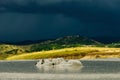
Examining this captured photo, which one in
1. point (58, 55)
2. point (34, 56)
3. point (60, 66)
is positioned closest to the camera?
point (60, 66)

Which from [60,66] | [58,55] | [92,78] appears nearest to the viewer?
[92,78]

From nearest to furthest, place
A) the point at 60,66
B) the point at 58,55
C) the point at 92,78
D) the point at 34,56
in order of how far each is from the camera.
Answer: the point at 92,78
the point at 60,66
the point at 58,55
the point at 34,56

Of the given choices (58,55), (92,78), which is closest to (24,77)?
(92,78)

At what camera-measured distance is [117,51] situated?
174 metres

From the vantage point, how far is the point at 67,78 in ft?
214

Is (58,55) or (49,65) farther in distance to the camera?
(58,55)

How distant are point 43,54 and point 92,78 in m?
113

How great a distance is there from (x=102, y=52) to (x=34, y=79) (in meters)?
107

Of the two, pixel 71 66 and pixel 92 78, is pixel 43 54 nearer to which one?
pixel 71 66

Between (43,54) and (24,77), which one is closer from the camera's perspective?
(24,77)

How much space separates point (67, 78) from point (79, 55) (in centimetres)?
10306

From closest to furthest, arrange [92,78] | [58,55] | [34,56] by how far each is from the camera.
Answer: [92,78] < [58,55] < [34,56]

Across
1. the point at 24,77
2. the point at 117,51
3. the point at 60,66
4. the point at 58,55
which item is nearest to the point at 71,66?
the point at 60,66

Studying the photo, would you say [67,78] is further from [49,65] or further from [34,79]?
[49,65]
